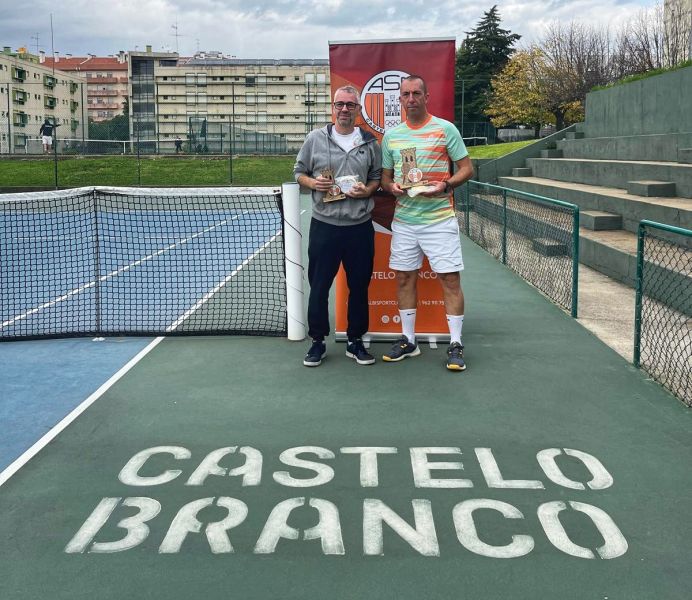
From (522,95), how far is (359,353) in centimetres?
4782

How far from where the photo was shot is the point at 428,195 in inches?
237

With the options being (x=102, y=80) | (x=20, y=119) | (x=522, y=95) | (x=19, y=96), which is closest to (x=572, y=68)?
(x=522, y=95)

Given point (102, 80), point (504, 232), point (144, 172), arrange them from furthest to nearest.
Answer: point (102, 80) < point (144, 172) < point (504, 232)

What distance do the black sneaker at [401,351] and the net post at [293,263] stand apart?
39.8 inches

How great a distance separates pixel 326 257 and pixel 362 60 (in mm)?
1811

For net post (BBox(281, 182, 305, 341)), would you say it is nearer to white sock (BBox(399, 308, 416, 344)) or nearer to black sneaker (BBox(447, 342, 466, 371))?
white sock (BBox(399, 308, 416, 344))

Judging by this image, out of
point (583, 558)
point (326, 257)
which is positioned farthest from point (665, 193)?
point (583, 558)

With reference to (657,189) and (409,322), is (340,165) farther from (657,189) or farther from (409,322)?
(657,189)

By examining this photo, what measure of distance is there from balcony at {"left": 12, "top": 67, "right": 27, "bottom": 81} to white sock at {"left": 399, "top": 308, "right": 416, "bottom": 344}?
10038 cm

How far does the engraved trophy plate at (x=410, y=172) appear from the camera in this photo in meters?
6.03

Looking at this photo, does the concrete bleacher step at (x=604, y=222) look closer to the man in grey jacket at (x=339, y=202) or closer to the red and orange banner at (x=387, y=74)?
the red and orange banner at (x=387, y=74)

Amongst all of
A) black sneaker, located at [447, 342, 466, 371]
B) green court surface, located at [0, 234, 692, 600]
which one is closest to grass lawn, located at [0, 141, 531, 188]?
black sneaker, located at [447, 342, 466, 371]

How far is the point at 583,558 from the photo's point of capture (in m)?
3.35

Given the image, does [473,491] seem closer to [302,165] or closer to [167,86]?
[302,165]
